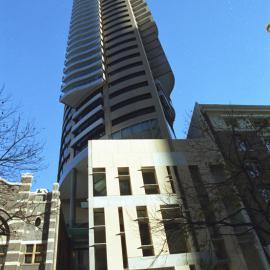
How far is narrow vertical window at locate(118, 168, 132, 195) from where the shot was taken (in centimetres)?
2552

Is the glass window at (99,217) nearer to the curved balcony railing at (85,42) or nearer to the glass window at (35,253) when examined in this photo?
the glass window at (35,253)

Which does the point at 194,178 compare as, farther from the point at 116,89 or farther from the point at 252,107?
the point at 116,89

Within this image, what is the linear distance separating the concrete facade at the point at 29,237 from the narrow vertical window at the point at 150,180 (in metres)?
7.39

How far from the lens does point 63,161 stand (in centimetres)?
6069

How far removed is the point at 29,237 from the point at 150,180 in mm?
10515

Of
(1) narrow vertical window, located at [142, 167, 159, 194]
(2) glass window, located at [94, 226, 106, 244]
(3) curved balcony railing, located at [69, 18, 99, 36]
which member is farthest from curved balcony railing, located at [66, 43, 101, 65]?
(2) glass window, located at [94, 226, 106, 244]

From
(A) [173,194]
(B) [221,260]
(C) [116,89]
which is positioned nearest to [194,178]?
(A) [173,194]

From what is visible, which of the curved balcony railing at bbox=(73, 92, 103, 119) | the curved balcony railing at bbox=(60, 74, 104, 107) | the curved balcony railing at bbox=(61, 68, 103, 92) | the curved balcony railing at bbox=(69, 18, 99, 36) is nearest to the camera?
the curved balcony railing at bbox=(73, 92, 103, 119)

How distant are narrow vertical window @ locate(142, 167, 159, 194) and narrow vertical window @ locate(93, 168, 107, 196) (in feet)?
11.2

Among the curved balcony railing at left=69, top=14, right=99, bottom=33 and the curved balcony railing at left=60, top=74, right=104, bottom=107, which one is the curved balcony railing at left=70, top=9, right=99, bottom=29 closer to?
the curved balcony railing at left=69, top=14, right=99, bottom=33

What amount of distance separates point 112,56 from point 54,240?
164 feet

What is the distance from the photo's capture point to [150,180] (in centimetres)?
2670

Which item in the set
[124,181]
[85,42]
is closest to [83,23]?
[85,42]

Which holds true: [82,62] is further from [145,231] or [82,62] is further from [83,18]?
[145,231]
